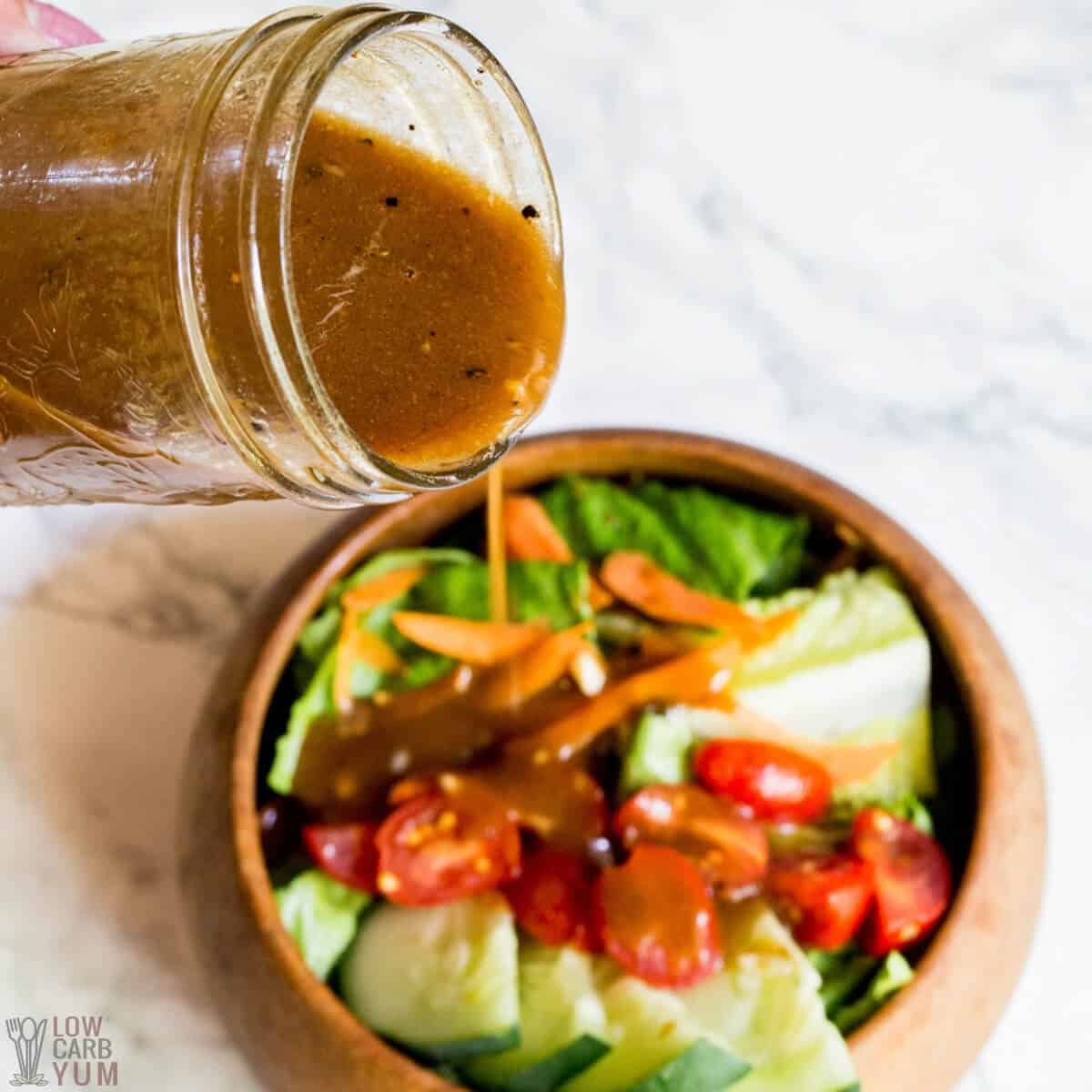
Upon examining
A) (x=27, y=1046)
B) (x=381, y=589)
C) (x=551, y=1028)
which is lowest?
(x=27, y=1046)

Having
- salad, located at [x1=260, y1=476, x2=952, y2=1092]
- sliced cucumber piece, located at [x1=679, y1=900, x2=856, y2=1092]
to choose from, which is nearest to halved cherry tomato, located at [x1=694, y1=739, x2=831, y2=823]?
salad, located at [x1=260, y1=476, x2=952, y2=1092]

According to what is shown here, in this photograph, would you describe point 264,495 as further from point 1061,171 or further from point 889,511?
point 1061,171

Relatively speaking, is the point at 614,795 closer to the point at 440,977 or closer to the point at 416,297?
the point at 440,977

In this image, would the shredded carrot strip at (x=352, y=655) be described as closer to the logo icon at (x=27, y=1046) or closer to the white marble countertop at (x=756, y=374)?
the white marble countertop at (x=756, y=374)

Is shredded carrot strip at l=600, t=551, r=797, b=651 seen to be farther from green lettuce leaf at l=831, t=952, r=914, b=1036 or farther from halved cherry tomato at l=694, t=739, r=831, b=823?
green lettuce leaf at l=831, t=952, r=914, b=1036

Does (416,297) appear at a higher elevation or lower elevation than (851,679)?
higher

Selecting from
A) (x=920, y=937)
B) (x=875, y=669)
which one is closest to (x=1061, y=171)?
(x=875, y=669)

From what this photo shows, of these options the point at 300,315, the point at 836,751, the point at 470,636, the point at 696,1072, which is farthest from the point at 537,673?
the point at 300,315

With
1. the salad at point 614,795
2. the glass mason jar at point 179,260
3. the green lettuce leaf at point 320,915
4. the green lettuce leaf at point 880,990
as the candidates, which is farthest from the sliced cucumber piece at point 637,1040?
the glass mason jar at point 179,260
